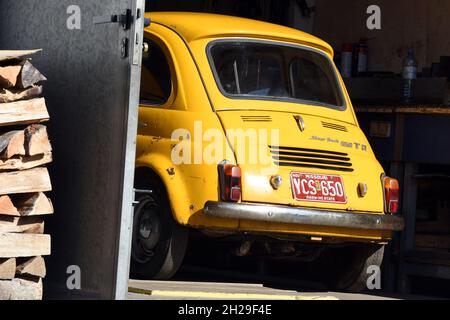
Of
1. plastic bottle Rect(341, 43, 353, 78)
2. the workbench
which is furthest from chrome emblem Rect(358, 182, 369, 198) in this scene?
plastic bottle Rect(341, 43, 353, 78)

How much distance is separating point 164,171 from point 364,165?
152 cm

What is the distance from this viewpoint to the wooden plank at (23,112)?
23.3 feet

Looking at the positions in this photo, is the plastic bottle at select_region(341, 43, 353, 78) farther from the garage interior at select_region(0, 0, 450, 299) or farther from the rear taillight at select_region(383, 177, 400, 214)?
the rear taillight at select_region(383, 177, 400, 214)

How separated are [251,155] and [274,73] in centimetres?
116

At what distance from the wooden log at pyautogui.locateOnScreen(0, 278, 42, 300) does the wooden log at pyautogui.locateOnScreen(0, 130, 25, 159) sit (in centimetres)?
76

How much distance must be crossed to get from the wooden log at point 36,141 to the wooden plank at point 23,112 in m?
0.05

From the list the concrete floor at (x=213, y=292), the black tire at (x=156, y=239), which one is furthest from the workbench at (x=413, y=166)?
the black tire at (x=156, y=239)

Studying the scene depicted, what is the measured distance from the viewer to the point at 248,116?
27.9 feet

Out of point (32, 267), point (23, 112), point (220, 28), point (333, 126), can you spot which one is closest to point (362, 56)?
point (333, 126)

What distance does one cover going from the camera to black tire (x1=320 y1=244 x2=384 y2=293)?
9.02m

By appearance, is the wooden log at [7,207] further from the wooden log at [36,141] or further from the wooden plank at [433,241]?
the wooden plank at [433,241]
